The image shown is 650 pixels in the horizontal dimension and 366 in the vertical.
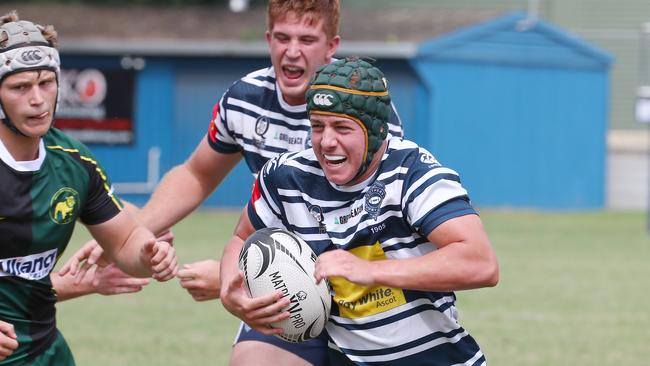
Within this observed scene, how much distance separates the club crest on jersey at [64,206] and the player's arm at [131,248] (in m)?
0.27

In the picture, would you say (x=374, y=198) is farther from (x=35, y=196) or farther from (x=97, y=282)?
(x=97, y=282)

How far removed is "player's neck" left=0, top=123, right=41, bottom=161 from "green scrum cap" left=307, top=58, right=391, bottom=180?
116 centimetres

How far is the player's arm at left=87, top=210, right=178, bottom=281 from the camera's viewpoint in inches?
202

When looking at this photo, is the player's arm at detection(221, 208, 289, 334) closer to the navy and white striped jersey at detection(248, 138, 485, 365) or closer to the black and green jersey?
the navy and white striped jersey at detection(248, 138, 485, 365)

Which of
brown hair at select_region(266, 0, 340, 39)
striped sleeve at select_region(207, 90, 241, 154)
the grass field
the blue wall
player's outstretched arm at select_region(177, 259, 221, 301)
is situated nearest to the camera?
player's outstretched arm at select_region(177, 259, 221, 301)

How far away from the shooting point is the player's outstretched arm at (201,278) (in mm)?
5203

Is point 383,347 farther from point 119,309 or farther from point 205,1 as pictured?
point 205,1

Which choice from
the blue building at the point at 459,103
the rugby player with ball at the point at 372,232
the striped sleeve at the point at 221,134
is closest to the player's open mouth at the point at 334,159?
the rugby player with ball at the point at 372,232

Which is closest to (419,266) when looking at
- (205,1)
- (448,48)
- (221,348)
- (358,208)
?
(358,208)

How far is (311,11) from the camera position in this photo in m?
5.61

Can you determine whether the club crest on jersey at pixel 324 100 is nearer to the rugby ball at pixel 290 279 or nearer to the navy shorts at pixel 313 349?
the rugby ball at pixel 290 279

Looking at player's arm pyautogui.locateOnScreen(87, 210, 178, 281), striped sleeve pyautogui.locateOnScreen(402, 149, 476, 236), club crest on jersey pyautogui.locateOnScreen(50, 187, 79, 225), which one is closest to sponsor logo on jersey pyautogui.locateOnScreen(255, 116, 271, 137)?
player's arm pyautogui.locateOnScreen(87, 210, 178, 281)

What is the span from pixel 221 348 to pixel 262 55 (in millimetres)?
15390

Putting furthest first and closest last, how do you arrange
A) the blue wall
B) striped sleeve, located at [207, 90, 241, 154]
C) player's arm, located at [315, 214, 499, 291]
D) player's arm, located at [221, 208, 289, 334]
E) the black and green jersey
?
the blue wall
striped sleeve, located at [207, 90, 241, 154]
the black and green jersey
player's arm, located at [221, 208, 289, 334]
player's arm, located at [315, 214, 499, 291]
